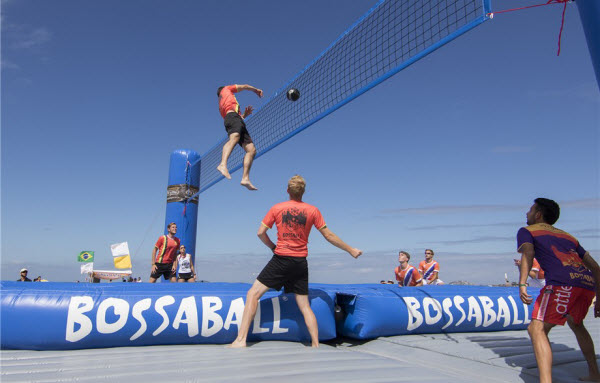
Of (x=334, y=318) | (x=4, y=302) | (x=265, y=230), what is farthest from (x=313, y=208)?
(x=4, y=302)

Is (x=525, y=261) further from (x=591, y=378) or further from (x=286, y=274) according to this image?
(x=286, y=274)

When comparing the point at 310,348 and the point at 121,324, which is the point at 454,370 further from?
the point at 121,324

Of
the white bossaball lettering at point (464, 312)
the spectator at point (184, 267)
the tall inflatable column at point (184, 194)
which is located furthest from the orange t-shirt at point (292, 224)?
the tall inflatable column at point (184, 194)

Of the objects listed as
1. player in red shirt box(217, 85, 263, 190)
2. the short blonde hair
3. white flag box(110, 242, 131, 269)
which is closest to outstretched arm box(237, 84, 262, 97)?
player in red shirt box(217, 85, 263, 190)

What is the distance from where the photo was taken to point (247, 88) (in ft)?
16.8

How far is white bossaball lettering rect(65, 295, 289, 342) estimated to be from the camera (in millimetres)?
3309

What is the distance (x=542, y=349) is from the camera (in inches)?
99.5

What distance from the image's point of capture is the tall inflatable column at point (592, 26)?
98.7 inches

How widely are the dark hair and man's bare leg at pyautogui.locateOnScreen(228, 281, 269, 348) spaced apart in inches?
88.9

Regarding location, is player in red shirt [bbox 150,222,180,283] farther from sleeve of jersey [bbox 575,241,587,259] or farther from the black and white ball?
sleeve of jersey [bbox 575,241,587,259]

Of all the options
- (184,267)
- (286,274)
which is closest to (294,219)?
(286,274)

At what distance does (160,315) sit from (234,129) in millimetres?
2243

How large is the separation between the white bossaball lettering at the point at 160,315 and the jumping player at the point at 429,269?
5.40 meters

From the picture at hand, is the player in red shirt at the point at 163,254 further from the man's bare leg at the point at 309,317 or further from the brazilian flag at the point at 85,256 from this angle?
the brazilian flag at the point at 85,256
